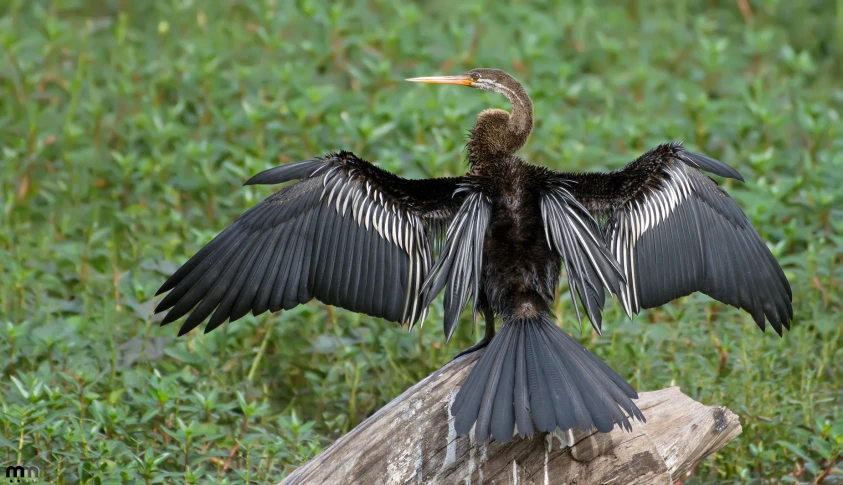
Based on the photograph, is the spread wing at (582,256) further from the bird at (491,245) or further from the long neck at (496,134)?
the long neck at (496,134)

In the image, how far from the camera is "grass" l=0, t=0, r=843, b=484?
178 inches

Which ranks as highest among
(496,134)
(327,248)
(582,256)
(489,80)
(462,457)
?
(489,80)

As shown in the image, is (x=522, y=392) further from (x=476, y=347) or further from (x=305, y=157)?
(x=305, y=157)

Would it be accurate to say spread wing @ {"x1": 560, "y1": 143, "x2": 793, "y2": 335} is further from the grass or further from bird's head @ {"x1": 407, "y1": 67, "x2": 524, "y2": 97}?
the grass

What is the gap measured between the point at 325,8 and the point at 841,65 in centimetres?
398

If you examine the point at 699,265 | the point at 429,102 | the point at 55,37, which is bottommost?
the point at 699,265

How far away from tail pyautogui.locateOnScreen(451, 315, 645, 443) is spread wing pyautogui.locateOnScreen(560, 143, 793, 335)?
0.68 metres

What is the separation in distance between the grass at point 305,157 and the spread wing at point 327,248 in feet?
1.85

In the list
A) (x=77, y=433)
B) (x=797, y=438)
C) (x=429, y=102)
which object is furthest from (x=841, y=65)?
(x=77, y=433)

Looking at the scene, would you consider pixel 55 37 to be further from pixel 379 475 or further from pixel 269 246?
pixel 379 475

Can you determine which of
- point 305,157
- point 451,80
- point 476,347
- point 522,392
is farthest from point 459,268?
point 305,157

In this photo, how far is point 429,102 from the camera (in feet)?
21.9

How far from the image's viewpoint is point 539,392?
10.8ft

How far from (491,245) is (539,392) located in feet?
2.65
